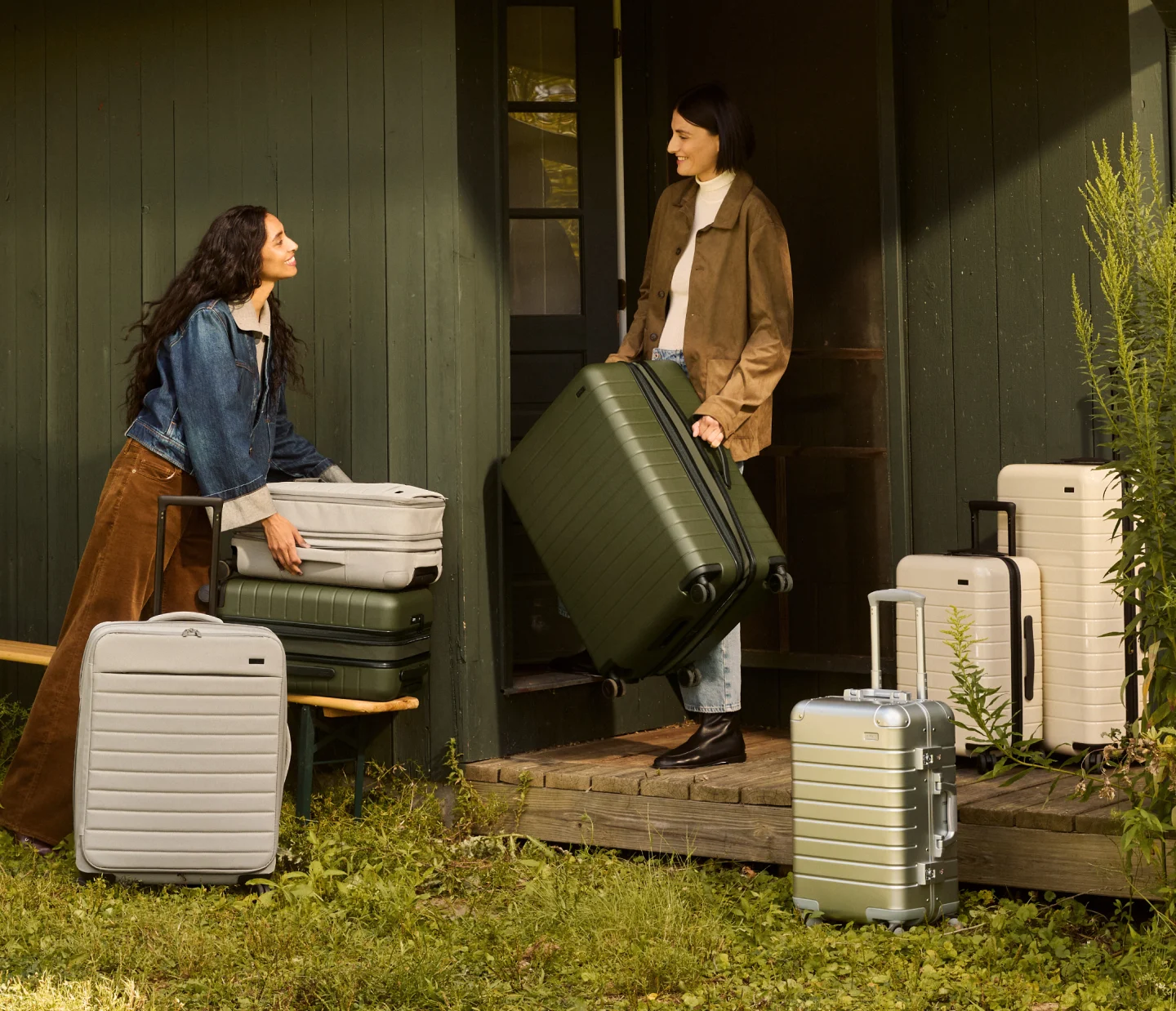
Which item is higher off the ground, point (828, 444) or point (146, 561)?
point (828, 444)

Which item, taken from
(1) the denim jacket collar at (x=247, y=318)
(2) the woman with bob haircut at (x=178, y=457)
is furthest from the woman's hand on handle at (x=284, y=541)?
(1) the denim jacket collar at (x=247, y=318)

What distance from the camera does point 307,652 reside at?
486cm

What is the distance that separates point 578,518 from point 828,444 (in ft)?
4.56

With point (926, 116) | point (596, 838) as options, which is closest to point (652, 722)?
point (596, 838)

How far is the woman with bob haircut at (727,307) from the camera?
490 centimetres

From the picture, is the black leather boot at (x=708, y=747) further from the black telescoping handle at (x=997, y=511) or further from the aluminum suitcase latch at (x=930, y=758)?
the aluminum suitcase latch at (x=930, y=758)

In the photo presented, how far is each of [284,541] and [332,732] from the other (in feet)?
2.05

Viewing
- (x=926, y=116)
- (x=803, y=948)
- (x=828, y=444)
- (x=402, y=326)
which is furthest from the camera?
(x=828, y=444)

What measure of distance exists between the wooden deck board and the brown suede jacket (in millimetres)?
992

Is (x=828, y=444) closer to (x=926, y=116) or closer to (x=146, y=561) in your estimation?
(x=926, y=116)

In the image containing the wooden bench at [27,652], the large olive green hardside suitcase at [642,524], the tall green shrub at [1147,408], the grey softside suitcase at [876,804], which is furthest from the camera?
the wooden bench at [27,652]

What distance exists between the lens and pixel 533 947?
3992 mm

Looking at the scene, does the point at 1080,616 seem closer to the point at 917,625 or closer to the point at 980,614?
the point at 980,614

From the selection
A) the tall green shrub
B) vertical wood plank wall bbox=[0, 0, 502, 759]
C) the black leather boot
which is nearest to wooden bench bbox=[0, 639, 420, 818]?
vertical wood plank wall bbox=[0, 0, 502, 759]
